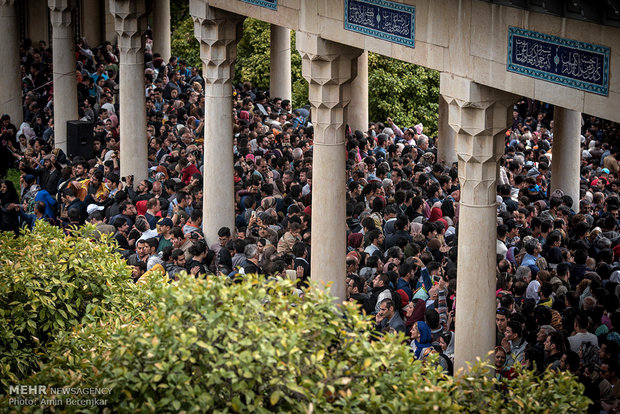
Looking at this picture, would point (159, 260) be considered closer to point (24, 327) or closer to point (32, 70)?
point (24, 327)

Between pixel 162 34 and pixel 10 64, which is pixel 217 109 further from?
pixel 162 34

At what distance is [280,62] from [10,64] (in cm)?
702

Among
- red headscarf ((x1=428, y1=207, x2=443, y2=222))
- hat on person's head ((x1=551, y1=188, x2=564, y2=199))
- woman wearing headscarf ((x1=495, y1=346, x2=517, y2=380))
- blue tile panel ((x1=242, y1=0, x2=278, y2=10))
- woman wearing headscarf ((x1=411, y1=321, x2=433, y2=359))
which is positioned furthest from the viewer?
hat on person's head ((x1=551, y1=188, x2=564, y2=199))

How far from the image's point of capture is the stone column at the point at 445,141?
77.1ft

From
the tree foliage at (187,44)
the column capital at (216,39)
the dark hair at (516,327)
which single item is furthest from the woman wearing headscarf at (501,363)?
the tree foliage at (187,44)

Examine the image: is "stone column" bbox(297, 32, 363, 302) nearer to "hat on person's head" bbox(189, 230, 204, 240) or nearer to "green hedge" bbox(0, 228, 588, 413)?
"hat on person's head" bbox(189, 230, 204, 240)

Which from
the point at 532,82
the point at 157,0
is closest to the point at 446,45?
the point at 532,82

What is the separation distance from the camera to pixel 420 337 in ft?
43.1

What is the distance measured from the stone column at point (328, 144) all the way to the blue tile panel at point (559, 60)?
4.13 meters

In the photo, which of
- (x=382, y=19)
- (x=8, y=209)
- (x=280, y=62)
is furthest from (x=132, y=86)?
(x=382, y=19)

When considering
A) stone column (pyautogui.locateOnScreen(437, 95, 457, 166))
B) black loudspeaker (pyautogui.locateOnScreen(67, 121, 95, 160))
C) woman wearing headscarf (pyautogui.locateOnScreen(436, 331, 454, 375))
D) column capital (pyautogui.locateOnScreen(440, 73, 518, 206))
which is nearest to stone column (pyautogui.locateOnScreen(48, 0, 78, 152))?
black loudspeaker (pyautogui.locateOnScreen(67, 121, 95, 160))

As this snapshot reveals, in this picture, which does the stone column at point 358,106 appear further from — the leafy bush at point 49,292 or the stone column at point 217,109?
the leafy bush at point 49,292

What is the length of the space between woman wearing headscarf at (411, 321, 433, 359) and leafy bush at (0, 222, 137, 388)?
12.3 ft

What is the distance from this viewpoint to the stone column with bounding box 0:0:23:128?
25.6 m
